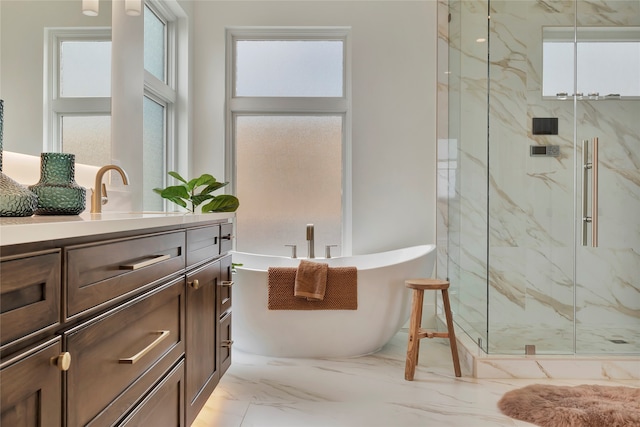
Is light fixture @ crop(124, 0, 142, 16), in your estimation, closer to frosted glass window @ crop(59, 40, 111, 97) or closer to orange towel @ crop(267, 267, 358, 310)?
frosted glass window @ crop(59, 40, 111, 97)

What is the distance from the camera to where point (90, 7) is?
197cm

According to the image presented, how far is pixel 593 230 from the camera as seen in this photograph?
2719 millimetres

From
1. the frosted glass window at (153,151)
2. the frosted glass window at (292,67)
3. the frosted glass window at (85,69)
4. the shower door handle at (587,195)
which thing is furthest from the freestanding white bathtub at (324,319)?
the frosted glass window at (292,67)

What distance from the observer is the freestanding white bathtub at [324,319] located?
2844mm

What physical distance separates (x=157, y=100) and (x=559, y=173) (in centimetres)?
269

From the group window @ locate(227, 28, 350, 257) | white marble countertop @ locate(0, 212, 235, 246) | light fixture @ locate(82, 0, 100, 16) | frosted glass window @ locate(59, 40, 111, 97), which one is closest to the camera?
white marble countertop @ locate(0, 212, 235, 246)

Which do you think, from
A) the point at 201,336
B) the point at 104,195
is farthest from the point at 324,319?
the point at 104,195

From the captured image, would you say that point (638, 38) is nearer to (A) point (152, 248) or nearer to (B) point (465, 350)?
(B) point (465, 350)

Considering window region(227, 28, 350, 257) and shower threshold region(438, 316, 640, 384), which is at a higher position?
window region(227, 28, 350, 257)

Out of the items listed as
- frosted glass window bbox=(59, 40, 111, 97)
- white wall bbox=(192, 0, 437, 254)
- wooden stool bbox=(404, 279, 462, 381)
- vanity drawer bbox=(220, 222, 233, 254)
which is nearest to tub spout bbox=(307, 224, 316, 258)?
white wall bbox=(192, 0, 437, 254)

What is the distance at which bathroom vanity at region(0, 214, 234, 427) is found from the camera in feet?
2.23

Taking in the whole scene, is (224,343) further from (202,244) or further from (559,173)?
(559,173)

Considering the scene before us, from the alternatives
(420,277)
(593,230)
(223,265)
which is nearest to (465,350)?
(420,277)

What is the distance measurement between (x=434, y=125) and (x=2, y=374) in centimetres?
342
